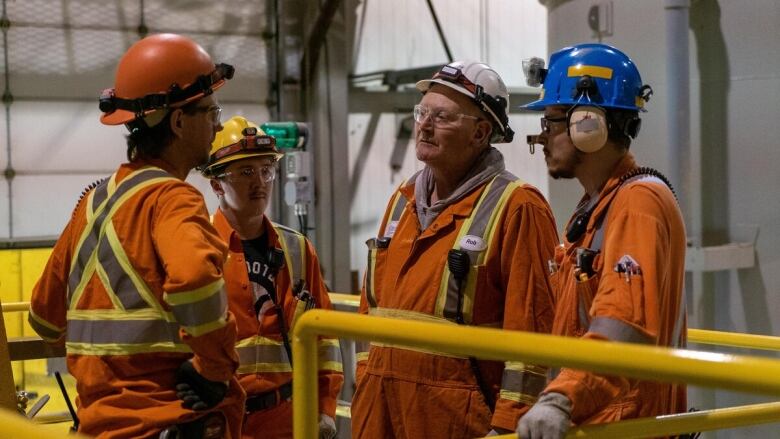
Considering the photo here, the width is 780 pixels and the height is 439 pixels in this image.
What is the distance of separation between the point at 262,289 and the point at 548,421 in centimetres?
179

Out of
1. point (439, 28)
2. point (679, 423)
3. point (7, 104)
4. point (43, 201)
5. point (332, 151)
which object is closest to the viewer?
point (679, 423)

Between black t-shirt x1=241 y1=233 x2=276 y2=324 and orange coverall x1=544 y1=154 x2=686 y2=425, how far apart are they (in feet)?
4.21

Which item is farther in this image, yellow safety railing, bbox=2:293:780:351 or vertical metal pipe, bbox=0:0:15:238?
vertical metal pipe, bbox=0:0:15:238

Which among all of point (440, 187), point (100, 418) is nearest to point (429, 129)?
point (440, 187)

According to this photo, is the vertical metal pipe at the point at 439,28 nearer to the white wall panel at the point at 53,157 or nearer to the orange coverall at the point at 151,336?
the white wall panel at the point at 53,157

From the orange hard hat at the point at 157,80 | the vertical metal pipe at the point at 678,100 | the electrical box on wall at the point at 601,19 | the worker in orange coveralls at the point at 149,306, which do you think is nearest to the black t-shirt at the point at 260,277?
the worker in orange coveralls at the point at 149,306

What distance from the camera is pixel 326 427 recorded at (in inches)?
143

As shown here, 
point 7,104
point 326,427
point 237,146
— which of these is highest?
point 7,104

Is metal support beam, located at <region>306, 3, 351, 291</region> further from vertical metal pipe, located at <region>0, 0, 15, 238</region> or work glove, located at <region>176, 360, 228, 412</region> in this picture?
work glove, located at <region>176, 360, 228, 412</region>

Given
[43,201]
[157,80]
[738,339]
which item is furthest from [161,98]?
[43,201]

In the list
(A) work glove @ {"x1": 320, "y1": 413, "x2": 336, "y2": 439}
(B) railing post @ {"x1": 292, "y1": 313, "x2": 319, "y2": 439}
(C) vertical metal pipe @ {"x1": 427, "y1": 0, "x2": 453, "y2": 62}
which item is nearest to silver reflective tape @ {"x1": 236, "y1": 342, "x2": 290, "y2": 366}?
(A) work glove @ {"x1": 320, "y1": 413, "x2": 336, "y2": 439}

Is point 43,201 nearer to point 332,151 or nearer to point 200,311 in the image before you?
point 332,151

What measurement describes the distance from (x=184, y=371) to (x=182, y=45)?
0.96 m

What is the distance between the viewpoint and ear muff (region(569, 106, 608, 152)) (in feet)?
9.65
